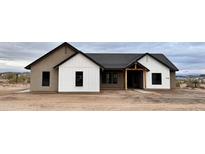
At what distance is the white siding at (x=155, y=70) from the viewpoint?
1950 cm

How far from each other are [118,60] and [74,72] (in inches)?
235

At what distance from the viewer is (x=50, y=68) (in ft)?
56.2

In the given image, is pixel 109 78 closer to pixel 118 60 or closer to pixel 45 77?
pixel 118 60

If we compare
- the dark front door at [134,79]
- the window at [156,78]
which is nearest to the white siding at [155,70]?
the window at [156,78]

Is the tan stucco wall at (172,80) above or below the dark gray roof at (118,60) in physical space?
below

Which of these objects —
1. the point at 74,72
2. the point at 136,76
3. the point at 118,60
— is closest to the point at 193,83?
the point at 136,76

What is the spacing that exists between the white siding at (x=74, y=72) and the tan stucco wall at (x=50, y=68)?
2.77 ft

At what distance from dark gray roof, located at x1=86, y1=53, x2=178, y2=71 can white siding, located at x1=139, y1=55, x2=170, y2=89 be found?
1.29 feet

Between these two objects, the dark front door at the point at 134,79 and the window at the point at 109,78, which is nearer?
the window at the point at 109,78

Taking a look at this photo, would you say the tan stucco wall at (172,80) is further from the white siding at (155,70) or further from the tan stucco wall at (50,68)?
the tan stucco wall at (50,68)
